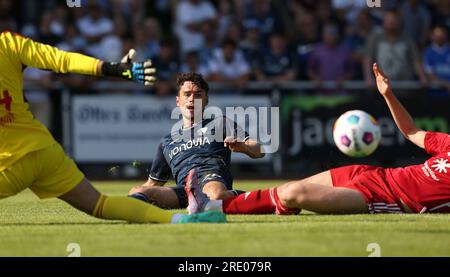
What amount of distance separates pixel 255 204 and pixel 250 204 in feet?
0.15

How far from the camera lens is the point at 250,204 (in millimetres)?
9250

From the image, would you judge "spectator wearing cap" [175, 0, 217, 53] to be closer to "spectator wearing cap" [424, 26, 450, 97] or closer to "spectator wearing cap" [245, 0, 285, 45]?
"spectator wearing cap" [245, 0, 285, 45]

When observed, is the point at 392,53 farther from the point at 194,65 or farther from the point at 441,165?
the point at 441,165

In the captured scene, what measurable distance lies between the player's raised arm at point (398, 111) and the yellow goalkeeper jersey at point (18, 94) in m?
2.81

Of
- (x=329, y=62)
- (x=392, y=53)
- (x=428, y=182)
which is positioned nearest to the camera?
(x=428, y=182)

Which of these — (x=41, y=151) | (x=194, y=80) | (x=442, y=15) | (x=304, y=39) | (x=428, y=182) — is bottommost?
(x=428, y=182)

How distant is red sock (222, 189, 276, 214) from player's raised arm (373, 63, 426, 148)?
1.35 meters

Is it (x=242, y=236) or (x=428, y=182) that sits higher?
(x=428, y=182)

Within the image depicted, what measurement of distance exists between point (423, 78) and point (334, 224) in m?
10.0

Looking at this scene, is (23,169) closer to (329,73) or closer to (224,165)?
(224,165)

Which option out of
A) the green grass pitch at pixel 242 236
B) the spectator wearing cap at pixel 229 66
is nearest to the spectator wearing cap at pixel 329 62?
the spectator wearing cap at pixel 229 66

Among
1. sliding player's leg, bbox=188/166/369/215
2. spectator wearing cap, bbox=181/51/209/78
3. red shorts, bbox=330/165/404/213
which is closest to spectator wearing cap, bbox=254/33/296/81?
spectator wearing cap, bbox=181/51/209/78

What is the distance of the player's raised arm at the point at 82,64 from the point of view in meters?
7.53

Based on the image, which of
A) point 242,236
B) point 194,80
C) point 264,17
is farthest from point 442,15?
point 242,236
